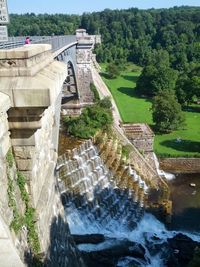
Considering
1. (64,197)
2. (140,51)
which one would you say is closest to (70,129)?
(64,197)

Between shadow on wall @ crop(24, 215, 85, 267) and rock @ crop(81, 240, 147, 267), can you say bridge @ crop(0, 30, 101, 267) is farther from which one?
rock @ crop(81, 240, 147, 267)

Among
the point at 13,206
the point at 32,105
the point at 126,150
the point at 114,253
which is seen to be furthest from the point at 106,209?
the point at 32,105

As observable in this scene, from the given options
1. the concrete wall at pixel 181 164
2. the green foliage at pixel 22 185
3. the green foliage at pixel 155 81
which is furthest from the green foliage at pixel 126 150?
the green foliage at pixel 155 81

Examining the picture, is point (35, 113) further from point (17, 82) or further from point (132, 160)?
point (132, 160)

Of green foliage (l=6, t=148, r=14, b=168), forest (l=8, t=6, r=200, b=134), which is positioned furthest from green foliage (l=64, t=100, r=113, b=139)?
green foliage (l=6, t=148, r=14, b=168)

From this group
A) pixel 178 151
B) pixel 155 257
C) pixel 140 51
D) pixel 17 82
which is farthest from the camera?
pixel 140 51

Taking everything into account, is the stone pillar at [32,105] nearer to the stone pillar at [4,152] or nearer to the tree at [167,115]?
the stone pillar at [4,152]
